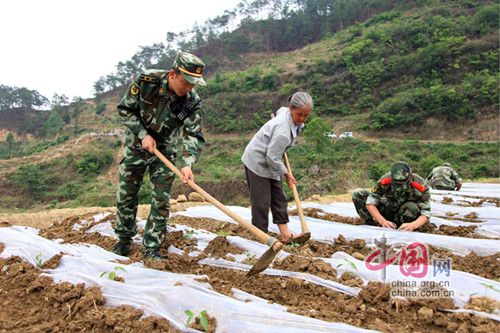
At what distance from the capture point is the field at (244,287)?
6.23ft

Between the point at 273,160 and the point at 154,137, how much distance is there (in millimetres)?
946

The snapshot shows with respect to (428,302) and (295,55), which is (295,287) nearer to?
(428,302)

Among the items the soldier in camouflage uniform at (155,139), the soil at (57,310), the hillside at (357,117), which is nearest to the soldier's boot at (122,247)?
the soldier in camouflage uniform at (155,139)

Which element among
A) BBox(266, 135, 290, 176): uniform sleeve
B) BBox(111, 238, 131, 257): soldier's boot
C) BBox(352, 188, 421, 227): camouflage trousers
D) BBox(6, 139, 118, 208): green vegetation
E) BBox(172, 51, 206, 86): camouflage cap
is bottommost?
BBox(6, 139, 118, 208): green vegetation

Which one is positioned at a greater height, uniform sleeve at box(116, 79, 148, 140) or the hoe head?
uniform sleeve at box(116, 79, 148, 140)

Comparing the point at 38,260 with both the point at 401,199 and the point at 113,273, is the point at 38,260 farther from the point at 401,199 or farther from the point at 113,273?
the point at 401,199

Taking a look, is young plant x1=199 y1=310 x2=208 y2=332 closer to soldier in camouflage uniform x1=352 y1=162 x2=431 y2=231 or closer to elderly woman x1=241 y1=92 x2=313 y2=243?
elderly woman x1=241 y1=92 x2=313 y2=243

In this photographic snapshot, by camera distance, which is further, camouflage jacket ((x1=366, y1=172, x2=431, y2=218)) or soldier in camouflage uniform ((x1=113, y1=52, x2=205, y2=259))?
camouflage jacket ((x1=366, y1=172, x2=431, y2=218))

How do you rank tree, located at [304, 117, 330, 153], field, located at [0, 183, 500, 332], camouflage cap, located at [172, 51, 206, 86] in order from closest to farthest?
field, located at [0, 183, 500, 332] < camouflage cap, located at [172, 51, 206, 86] < tree, located at [304, 117, 330, 153]

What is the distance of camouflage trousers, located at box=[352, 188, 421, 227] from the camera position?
382 centimetres

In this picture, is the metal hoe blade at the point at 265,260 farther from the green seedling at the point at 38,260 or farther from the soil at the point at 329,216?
the soil at the point at 329,216

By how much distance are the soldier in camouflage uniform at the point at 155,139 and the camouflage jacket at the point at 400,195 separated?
1.79m

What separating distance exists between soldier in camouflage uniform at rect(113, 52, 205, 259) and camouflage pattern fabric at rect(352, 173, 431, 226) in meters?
1.80

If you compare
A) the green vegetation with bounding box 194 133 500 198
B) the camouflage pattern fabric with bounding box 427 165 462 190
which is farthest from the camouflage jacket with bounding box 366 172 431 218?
the green vegetation with bounding box 194 133 500 198
